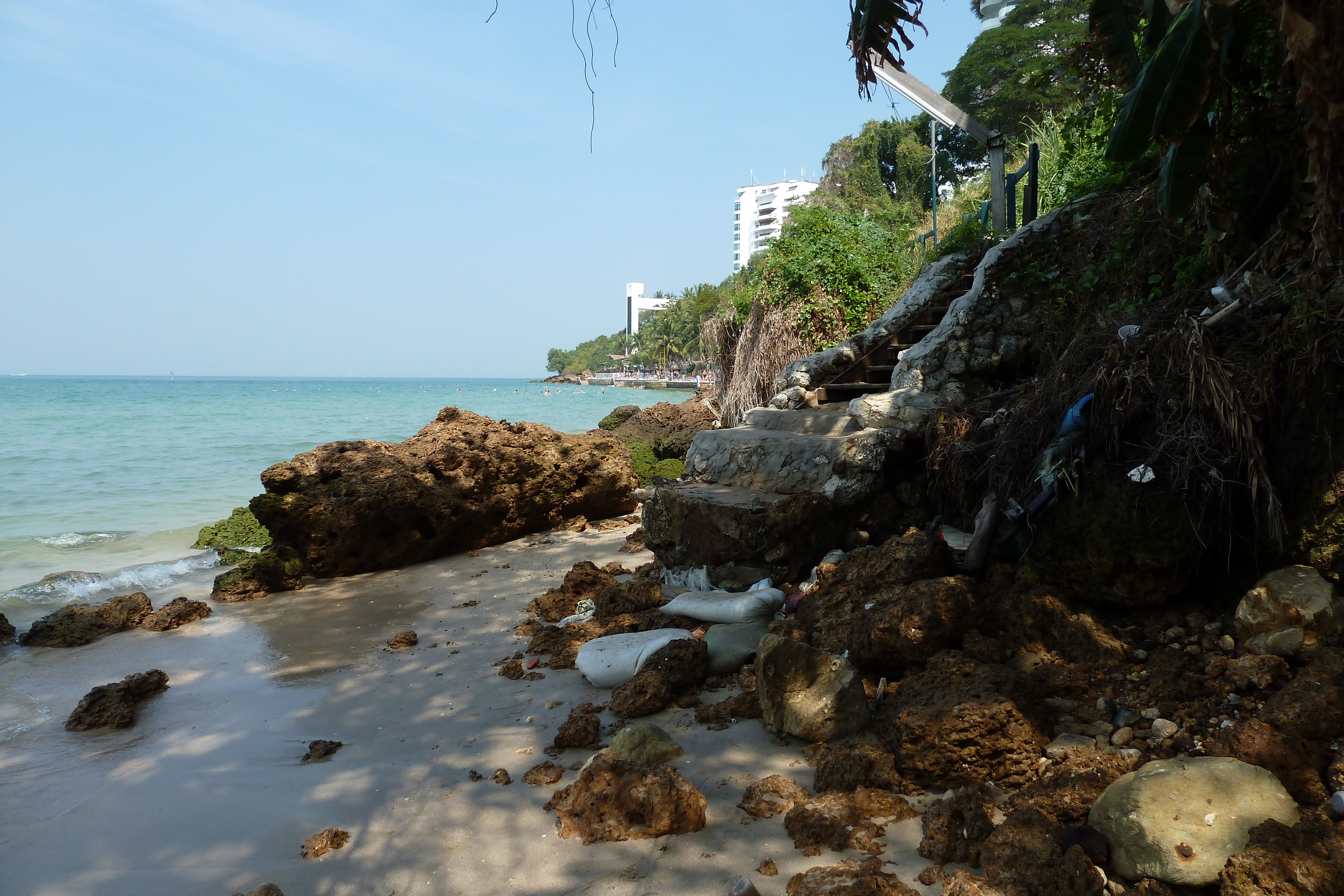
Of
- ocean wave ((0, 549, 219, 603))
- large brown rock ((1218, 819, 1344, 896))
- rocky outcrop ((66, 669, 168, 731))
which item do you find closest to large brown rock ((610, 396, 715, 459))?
ocean wave ((0, 549, 219, 603))

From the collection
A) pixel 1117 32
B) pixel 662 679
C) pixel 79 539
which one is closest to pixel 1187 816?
pixel 662 679

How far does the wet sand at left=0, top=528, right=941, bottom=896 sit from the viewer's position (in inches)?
119

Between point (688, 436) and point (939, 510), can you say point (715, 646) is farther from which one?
point (688, 436)

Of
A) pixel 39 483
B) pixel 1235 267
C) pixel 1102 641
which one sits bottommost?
pixel 39 483

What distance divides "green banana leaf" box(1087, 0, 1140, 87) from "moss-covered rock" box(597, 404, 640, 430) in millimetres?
14137

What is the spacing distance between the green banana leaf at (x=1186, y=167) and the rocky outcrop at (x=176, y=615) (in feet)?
26.2

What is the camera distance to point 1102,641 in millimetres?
3918

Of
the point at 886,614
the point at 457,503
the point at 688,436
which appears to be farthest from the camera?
the point at 688,436

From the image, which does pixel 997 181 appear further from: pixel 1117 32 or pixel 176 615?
pixel 176 615

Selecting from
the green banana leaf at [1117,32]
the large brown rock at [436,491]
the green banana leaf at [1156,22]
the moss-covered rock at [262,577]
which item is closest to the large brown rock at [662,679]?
the green banana leaf at [1156,22]

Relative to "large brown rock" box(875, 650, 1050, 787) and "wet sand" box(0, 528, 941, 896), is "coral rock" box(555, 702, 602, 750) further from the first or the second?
"large brown rock" box(875, 650, 1050, 787)

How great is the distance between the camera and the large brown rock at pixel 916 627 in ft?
13.3

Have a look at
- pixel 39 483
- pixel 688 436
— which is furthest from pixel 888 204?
pixel 39 483

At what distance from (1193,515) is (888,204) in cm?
4359
